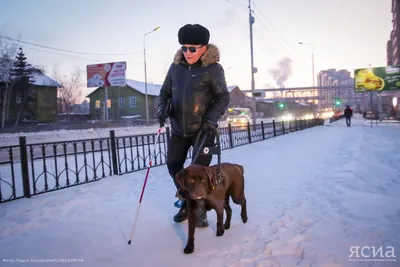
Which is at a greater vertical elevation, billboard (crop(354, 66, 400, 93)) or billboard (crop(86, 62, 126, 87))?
billboard (crop(86, 62, 126, 87))

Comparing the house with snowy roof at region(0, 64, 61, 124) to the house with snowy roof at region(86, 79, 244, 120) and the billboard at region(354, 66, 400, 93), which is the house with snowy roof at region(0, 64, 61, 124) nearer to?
the house with snowy roof at region(86, 79, 244, 120)

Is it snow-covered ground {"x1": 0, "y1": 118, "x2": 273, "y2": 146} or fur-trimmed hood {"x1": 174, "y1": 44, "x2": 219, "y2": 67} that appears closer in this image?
fur-trimmed hood {"x1": 174, "y1": 44, "x2": 219, "y2": 67}

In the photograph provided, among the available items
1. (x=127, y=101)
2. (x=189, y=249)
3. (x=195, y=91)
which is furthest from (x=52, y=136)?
(x=127, y=101)

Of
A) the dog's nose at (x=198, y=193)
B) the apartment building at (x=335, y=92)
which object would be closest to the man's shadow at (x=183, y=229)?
the dog's nose at (x=198, y=193)

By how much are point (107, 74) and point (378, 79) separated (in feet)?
99.7

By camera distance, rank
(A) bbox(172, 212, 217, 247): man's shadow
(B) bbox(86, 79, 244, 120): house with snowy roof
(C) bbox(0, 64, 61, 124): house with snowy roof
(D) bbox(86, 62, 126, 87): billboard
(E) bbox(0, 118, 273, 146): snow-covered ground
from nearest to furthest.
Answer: (A) bbox(172, 212, 217, 247): man's shadow < (E) bbox(0, 118, 273, 146): snow-covered ground < (D) bbox(86, 62, 126, 87): billboard < (C) bbox(0, 64, 61, 124): house with snowy roof < (B) bbox(86, 79, 244, 120): house with snowy roof

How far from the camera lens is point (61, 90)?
46.4 m

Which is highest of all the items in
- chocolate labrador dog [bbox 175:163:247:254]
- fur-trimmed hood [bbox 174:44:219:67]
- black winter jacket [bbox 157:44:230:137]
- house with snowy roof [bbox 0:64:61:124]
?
house with snowy roof [bbox 0:64:61:124]

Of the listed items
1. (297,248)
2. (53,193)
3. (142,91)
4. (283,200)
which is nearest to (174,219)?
(297,248)

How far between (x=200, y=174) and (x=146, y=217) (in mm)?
1506

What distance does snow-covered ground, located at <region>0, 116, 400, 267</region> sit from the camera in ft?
7.97

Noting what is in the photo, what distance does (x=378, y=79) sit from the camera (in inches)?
1194

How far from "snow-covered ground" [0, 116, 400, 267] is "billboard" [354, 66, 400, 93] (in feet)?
99.9

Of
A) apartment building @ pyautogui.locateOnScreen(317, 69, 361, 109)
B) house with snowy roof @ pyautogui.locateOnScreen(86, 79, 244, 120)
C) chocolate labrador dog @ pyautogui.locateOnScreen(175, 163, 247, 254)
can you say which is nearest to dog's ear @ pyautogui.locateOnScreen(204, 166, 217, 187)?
chocolate labrador dog @ pyautogui.locateOnScreen(175, 163, 247, 254)
